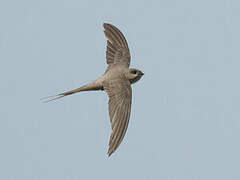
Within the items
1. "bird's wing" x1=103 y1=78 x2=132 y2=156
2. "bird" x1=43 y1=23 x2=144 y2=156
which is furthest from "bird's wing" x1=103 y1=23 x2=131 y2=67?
"bird's wing" x1=103 y1=78 x2=132 y2=156

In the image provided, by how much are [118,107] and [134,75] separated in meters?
1.24

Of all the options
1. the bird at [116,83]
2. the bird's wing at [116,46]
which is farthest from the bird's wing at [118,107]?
the bird's wing at [116,46]

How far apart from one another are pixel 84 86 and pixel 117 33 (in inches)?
61.2

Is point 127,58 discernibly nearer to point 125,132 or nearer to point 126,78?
point 126,78

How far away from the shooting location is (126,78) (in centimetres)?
1227

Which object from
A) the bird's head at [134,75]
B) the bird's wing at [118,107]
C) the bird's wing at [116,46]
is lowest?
the bird's wing at [118,107]

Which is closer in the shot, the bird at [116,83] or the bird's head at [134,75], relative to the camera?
the bird at [116,83]

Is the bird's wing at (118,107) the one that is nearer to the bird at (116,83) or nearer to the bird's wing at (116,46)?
the bird at (116,83)

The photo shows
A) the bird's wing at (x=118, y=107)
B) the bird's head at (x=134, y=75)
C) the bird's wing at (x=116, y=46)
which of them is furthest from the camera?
the bird's wing at (x=116, y=46)

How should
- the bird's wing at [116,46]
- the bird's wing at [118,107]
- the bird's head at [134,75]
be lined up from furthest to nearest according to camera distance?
the bird's wing at [116,46] < the bird's head at [134,75] < the bird's wing at [118,107]

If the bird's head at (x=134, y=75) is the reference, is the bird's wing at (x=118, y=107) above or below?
below

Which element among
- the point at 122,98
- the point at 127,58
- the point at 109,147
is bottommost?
the point at 109,147

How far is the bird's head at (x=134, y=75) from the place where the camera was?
12375mm

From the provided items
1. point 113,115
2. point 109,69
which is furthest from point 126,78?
point 113,115
